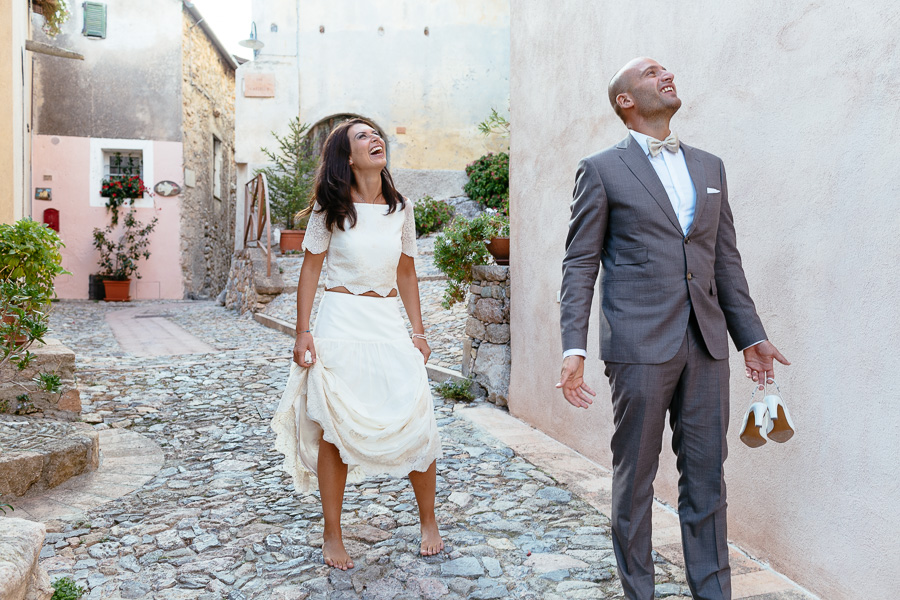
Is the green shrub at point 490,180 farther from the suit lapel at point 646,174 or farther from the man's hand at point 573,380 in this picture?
the man's hand at point 573,380

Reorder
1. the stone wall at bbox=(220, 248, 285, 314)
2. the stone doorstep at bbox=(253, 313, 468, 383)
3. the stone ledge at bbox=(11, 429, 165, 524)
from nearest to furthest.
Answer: the stone ledge at bbox=(11, 429, 165, 524) → the stone doorstep at bbox=(253, 313, 468, 383) → the stone wall at bbox=(220, 248, 285, 314)

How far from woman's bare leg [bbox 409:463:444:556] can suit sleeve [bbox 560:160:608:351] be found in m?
0.93

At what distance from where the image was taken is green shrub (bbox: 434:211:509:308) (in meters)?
5.43

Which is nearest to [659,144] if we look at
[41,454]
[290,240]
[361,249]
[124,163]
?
[361,249]

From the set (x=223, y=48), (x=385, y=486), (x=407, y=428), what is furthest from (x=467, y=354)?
(x=223, y=48)

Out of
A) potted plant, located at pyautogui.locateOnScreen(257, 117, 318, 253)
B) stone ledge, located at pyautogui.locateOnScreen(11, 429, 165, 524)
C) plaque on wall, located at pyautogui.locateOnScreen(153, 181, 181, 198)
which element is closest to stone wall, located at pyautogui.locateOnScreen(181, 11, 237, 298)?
plaque on wall, located at pyautogui.locateOnScreen(153, 181, 181, 198)

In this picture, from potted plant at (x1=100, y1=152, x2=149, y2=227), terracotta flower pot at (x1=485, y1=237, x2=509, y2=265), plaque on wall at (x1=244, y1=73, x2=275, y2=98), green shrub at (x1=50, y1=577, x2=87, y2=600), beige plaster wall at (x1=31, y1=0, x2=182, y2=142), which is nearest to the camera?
green shrub at (x1=50, y1=577, x2=87, y2=600)

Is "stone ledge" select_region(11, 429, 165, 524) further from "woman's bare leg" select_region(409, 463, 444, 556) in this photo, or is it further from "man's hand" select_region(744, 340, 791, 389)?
"man's hand" select_region(744, 340, 791, 389)

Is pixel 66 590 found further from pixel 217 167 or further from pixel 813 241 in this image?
pixel 217 167

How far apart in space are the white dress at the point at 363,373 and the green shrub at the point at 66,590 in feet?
2.68

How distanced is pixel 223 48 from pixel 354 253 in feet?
55.4

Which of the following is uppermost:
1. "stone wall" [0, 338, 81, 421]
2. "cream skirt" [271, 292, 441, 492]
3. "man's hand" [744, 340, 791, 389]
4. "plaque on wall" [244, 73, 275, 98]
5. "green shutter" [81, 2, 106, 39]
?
"green shutter" [81, 2, 106, 39]

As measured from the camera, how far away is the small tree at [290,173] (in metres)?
13.1

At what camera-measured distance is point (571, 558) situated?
2.64 metres
